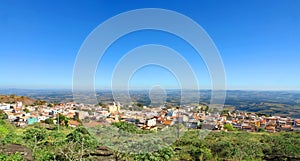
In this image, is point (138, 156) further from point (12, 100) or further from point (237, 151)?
point (12, 100)

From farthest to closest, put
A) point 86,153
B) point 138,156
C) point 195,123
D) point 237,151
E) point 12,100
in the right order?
1. point 12,100
2. point 195,123
3. point 237,151
4. point 86,153
5. point 138,156

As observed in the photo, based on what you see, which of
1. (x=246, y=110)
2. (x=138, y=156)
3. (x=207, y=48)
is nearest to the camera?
(x=207, y=48)

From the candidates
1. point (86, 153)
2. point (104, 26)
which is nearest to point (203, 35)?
point (104, 26)

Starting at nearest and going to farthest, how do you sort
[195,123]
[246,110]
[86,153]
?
[86,153], [195,123], [246,110]

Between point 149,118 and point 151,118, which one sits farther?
point 149,118

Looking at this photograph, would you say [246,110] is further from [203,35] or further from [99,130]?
[203,35]

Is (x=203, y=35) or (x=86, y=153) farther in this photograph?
(x=86, y=153)

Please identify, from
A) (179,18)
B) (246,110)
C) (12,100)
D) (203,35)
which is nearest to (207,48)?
(203,35)

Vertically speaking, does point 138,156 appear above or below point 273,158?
above

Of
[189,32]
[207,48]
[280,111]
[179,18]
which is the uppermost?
[179,18]
